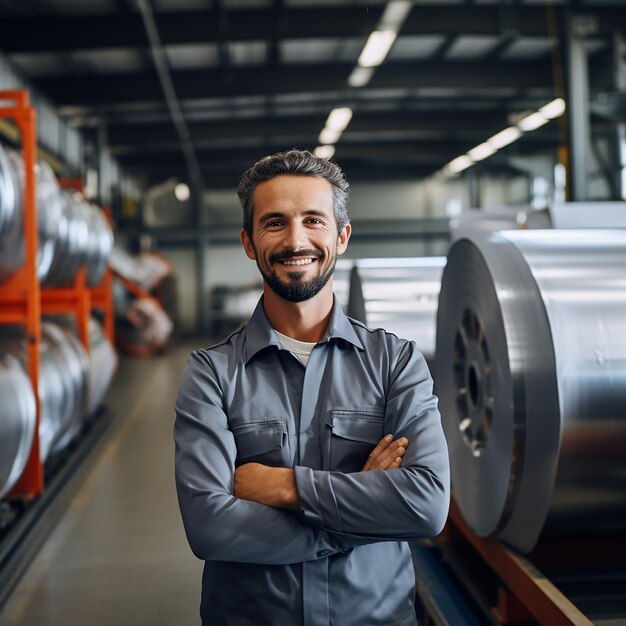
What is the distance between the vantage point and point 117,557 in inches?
161

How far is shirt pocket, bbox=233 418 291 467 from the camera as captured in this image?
70.7 inches

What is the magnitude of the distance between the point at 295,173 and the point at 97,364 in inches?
211

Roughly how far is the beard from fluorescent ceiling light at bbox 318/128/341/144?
45.5 feet

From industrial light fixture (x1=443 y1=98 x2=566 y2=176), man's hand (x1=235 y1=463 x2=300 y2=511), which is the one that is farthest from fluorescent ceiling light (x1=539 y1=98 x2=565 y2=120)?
man's hand (x1=235 y1=463 x2=300 y2=511)

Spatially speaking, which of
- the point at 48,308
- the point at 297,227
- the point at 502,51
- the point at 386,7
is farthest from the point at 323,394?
the point at 502,51

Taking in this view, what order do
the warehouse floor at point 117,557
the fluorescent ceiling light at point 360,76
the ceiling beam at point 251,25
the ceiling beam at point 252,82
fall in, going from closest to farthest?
the warehouse floor at point 117,557 < the ceiling beam at point 251,25 < the fluorescent ceiling light at point 360,76 < the ceiling beam at point 252,82

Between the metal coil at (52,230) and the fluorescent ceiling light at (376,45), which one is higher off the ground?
the fluorescent ceiling light at (376,45)

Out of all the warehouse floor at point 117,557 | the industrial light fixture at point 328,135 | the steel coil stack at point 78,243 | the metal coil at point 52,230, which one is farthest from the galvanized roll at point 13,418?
the industrial light fixture at point 328,135

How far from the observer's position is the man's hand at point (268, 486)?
1703mm

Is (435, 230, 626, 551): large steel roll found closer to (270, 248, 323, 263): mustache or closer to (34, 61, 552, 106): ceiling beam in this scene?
(270, 248, 323, 263): mustache

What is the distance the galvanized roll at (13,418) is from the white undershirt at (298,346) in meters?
2.29

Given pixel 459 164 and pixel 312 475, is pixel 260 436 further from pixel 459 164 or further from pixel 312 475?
pixel 459 164

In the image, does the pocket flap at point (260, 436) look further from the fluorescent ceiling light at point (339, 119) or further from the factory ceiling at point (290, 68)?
the fluorescent ceiling light at point (339, 119)

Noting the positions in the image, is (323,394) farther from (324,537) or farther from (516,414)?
(516,414)
